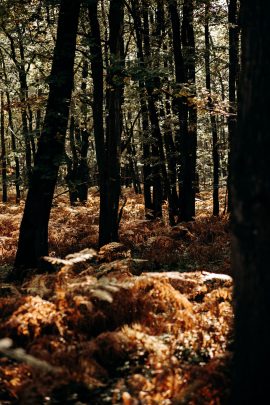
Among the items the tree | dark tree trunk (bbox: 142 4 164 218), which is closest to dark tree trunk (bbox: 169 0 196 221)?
dark tree trunk (bbox: 142 4 164 218)

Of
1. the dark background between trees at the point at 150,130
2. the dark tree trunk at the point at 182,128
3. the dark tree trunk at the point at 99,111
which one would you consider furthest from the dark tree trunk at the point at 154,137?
the dark tree trunk at the point at 99,111

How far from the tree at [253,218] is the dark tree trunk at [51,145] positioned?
5.85m

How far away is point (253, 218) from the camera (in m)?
2.87

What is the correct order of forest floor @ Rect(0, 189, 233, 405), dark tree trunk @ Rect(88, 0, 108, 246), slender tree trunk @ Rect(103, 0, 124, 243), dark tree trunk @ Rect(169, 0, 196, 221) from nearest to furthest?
1. forest floor @ Rect(0, 189, 233, 405)
2. slender tree trunk @ Rect(103, 0, 124, 243)
3. dark tree trunk @ Rect(88, 0, 108, 246)
4. dark tree trunk @ Rect(169, 0, 196, 221)

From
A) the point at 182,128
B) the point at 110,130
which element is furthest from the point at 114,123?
the point at 182,128

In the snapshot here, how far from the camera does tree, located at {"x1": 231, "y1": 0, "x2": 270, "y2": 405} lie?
9.36ft

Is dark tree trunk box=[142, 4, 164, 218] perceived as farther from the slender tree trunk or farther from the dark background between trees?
the slender tree trunk

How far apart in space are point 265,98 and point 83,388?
3.06 metres

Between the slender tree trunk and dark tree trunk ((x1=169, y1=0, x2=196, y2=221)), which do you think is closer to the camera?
the slender tree trunk

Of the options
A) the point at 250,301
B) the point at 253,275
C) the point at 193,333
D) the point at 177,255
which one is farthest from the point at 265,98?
the point at 177,255

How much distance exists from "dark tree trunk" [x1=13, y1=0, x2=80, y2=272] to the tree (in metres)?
5.85

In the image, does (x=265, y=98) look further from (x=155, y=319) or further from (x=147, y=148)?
(x=147, y=148)

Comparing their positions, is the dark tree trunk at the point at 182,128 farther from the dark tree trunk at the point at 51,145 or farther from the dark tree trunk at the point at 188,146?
the dark tree trunk at the point at 51,145

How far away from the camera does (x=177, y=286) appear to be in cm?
711
